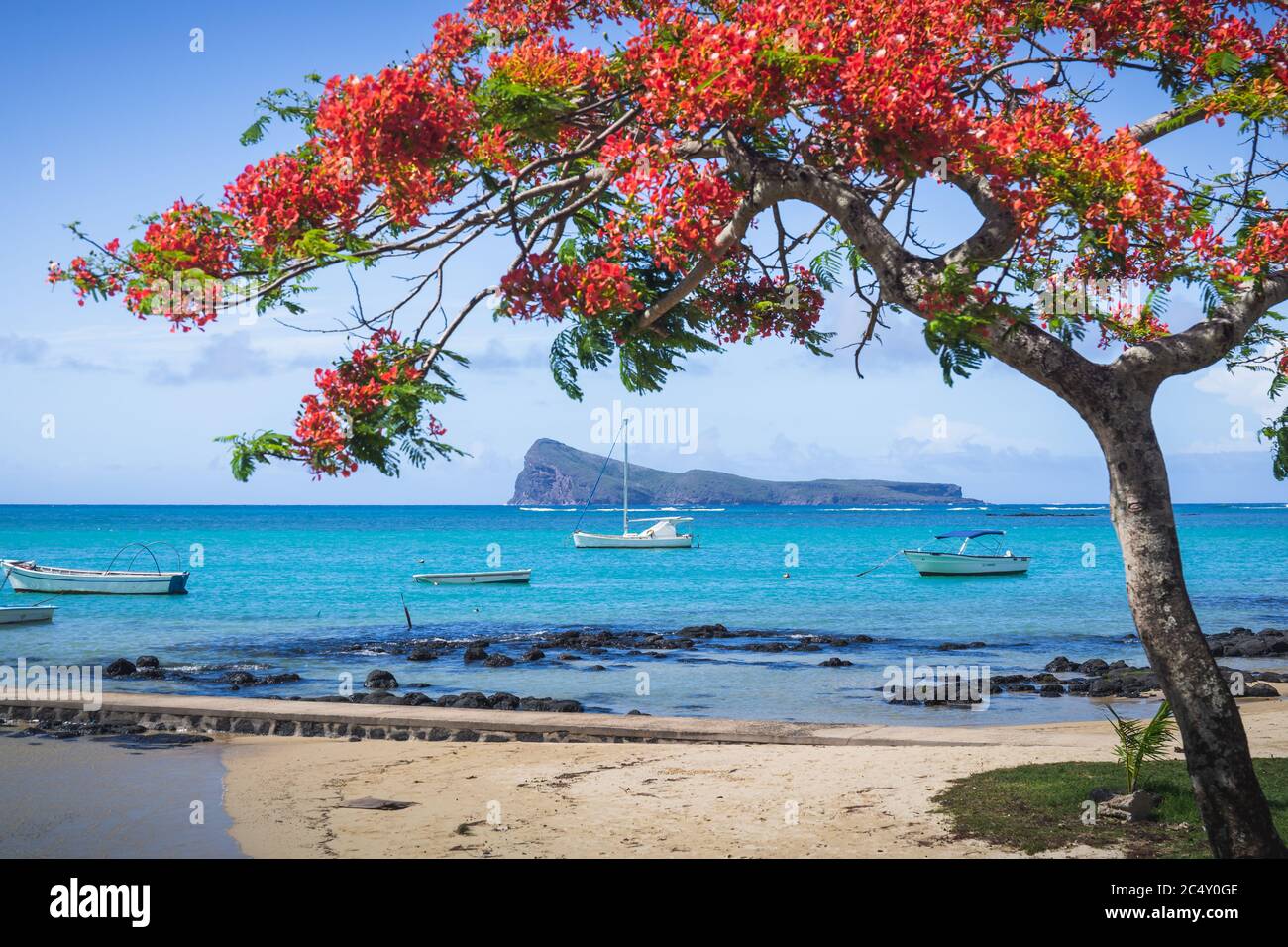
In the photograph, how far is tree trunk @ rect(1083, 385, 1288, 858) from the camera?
676 cm

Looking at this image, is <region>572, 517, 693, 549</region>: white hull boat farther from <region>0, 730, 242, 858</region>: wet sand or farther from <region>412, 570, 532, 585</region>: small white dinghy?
<region>0, 730, 242, 858</region>: wet sand

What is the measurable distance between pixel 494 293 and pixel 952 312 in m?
2.62

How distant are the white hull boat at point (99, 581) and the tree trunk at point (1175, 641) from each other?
50490 millimetres

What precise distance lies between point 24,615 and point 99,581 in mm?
10713

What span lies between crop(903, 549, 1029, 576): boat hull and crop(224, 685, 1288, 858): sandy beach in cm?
4687

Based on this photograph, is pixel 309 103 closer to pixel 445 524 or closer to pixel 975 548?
pixel 975 548

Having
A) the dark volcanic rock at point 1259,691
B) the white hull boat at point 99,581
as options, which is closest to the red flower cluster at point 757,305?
the dark volcanic rock at point 1259,691

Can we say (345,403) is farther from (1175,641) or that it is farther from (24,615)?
(24,615)

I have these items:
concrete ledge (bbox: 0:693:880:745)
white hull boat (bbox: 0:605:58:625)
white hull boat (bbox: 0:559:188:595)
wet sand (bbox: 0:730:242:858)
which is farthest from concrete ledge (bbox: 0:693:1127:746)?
white hull boat (bbox: 0:559:188:595)

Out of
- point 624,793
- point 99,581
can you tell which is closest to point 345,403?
point 624,793

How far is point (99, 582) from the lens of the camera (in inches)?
2018

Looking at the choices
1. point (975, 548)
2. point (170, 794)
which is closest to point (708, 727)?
point (170, 794)

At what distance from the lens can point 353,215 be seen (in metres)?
6.52

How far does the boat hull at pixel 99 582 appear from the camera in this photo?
168ft
